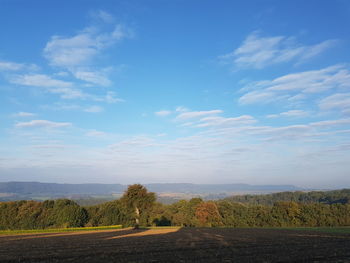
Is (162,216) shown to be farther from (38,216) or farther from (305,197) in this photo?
(305,197)

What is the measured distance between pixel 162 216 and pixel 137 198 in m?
27.9

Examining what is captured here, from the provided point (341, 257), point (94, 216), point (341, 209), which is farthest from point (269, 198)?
point (341, 257)

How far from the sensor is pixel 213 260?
16.4 metres

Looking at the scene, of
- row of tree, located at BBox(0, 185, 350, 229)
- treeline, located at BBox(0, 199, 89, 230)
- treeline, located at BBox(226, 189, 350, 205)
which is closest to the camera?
treeline, located at BBox(0, 199, 89, 230)

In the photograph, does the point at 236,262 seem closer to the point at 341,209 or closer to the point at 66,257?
the point at 66,257

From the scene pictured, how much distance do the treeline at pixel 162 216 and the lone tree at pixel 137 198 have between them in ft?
27.0

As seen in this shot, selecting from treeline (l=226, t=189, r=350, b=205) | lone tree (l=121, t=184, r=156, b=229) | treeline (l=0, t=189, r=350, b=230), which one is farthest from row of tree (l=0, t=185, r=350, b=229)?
treeline (l=226, t=189, r=350, b=205)

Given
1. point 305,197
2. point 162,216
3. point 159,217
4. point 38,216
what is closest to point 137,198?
point 159,217

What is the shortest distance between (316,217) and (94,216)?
5901 cm

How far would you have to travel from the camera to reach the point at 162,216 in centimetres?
8300

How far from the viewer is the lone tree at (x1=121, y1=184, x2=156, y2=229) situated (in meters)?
57.6

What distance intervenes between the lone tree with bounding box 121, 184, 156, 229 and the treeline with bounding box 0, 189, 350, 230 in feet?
27.0

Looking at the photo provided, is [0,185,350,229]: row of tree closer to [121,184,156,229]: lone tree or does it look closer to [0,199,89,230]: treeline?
[0,199,89,230]: treeline

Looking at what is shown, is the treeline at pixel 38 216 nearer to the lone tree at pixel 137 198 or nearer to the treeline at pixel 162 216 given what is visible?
the treeline at pixel 162 216
